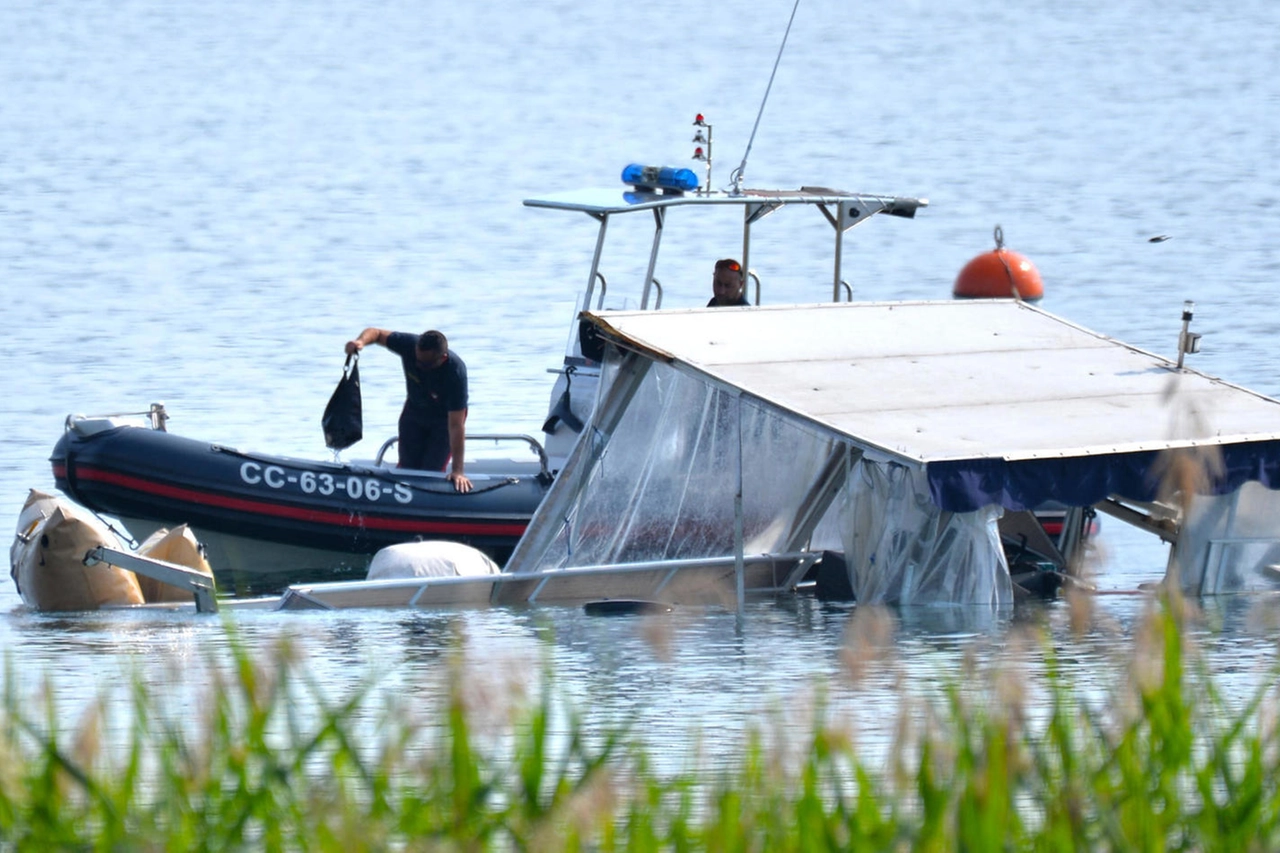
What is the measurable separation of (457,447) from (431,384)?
0.43 meters

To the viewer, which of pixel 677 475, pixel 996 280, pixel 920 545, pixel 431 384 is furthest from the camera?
pixel 996 280

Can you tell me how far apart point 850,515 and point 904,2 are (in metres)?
57.5

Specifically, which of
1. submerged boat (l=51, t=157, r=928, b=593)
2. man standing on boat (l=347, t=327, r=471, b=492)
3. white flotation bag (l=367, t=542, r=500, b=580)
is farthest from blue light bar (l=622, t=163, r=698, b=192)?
white flotation bag (l=367, t=542, r=500, b=580)

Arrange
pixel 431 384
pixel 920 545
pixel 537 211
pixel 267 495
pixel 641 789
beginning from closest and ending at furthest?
pixel 641 789, pixel 920 545, pixel 267 495, pixel 431 384, pixel 537 211

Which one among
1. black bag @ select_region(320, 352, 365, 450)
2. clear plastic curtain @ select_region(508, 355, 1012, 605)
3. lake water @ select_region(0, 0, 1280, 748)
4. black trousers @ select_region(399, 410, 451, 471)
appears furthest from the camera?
black trousers @ select_region(399, 410, 451, 471)

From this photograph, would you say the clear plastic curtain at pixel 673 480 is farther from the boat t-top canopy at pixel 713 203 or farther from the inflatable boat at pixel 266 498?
the boat t-top canopy at pixel 713 203

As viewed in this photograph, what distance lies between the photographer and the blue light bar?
45.2 feet

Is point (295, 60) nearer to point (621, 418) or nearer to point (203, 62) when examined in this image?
point (203, 62)

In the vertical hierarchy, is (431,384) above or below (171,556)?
above

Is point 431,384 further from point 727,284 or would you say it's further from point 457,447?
point 727,284

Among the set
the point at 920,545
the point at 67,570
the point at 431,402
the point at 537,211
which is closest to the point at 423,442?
the point at 431,402

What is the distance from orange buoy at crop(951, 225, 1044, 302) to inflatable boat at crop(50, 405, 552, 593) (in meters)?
3.98

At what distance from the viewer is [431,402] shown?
13.8m

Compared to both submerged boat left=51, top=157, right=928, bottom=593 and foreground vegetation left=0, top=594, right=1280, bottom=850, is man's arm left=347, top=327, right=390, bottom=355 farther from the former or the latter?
foreground vegetation left=0, top=594, right=1280, bottom=850
